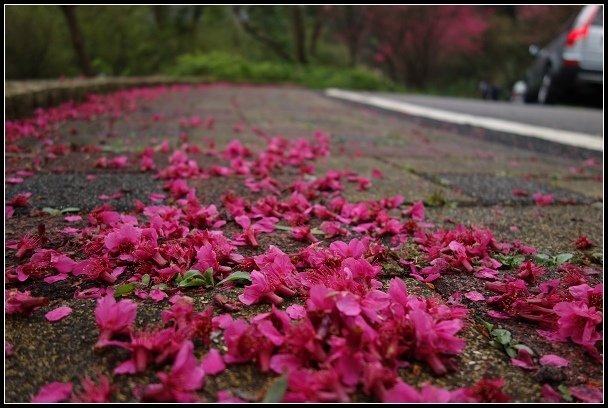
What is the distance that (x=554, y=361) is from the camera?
0.93m

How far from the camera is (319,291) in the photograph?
0.92 metres

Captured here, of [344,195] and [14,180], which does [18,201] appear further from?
[344,195]

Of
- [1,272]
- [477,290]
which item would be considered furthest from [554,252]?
[1,272]

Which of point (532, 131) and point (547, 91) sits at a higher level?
point (547, 91)

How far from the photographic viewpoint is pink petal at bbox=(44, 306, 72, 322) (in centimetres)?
100

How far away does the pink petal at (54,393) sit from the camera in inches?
30.8

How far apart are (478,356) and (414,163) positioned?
2336 millimetres

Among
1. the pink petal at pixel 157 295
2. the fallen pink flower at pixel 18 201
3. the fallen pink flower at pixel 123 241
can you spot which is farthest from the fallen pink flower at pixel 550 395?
the fallen pink flower at pixel 18 201

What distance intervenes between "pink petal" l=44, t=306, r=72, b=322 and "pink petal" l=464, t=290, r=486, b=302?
872 millimetres

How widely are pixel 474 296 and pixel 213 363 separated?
64 cm

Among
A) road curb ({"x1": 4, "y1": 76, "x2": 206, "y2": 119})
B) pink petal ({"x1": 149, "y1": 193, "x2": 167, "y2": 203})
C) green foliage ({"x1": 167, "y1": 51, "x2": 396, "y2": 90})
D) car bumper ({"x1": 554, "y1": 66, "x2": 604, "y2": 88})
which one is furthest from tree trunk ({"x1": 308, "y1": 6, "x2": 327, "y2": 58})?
pink petal ({"x1": 149, "y1": 193, "x2": 167, "y2": 203})

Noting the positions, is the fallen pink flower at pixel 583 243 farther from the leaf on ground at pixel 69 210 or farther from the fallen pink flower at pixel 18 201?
the fallen pink flower at pixel 18 201

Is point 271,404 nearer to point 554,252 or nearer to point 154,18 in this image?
point 554,252

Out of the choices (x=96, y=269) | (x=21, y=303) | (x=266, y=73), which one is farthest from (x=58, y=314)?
(x=266, y=73)
